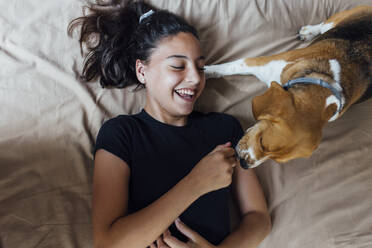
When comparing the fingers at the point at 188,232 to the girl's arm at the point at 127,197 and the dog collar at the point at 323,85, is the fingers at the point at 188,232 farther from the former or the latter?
the dog collar at the point at 323,85

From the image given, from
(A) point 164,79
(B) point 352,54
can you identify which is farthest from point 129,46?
(B) point 352,54

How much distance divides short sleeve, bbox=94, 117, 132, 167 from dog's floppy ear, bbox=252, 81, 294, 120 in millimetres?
567

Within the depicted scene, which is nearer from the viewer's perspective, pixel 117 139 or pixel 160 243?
pixel 160 243

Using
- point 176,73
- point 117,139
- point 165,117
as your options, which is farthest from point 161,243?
point 176,73

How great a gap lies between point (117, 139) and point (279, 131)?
0.67 meters

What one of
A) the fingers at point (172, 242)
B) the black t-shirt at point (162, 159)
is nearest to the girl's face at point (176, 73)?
the black t-shirt at point (162, 159)

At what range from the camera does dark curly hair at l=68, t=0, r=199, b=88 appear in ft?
4.98

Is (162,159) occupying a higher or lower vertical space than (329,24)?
lower

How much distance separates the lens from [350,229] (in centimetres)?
147

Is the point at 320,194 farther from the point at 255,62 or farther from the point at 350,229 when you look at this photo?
the point at 255,62

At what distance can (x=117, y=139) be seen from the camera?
127 centimetres

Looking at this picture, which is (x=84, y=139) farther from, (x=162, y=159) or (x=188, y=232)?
(x=188, y=232)

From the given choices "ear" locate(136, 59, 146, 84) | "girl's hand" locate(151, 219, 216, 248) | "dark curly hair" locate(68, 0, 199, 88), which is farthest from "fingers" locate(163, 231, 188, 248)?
"dark curly hair" locate(68, 0, 199, 88)

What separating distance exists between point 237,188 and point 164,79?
2.08 feet
